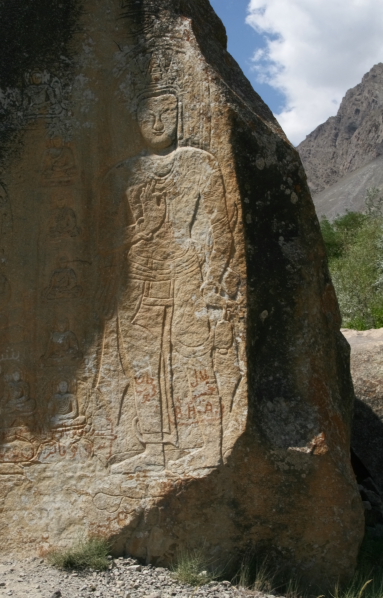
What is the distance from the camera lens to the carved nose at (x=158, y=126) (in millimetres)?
5355

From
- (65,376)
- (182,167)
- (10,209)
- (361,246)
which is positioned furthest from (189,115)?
(361,246)

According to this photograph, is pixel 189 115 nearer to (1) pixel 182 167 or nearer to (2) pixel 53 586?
(1) pixel 182 167

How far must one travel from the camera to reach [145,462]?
5.21 m

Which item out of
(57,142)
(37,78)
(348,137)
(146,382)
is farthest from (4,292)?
(348,137)

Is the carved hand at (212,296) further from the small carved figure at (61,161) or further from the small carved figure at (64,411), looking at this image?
the small carved figure at (61,161)

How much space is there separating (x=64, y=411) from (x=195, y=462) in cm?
111

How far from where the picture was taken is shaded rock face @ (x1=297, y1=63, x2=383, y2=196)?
212 feet

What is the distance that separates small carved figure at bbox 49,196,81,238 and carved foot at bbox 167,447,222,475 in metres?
1.92

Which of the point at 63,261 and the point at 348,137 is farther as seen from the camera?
the point at 348,137

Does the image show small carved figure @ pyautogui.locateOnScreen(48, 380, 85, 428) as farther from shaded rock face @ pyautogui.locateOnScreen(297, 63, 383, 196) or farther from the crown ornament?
shaded rock face @ pyautogui.locateOnScreen(297, 63, 383, 196)

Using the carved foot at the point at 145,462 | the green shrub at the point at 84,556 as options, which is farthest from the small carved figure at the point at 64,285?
the green shrub at the point at 84,556

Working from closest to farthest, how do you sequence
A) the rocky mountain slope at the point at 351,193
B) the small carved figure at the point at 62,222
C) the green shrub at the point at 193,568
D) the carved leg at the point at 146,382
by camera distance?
1. the green shrub at the point at 193,568
2. the carved leg at the point at 146,382
3. the small carved figure at the point at 62,222
4. the rocky mountain slope at the point at 351,193

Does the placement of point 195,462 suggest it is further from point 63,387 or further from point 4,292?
point 4,292

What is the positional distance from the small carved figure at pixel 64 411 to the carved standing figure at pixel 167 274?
0.49m
